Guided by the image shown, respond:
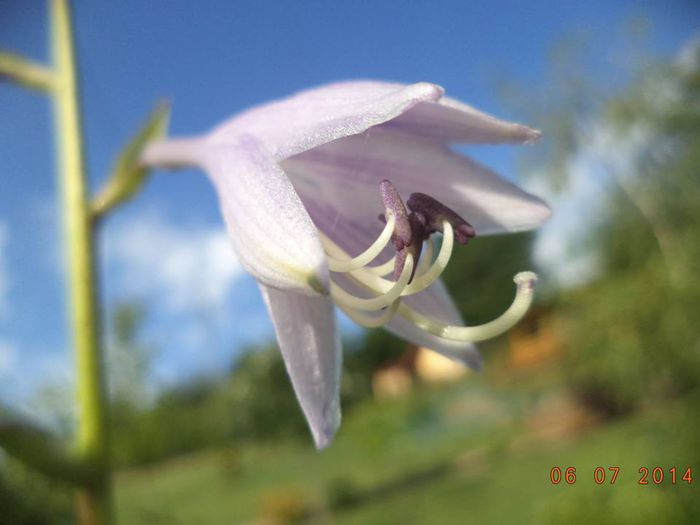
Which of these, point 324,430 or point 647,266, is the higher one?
point 324,430

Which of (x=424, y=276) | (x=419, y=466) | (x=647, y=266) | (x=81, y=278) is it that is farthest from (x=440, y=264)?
(x=419, y=466)

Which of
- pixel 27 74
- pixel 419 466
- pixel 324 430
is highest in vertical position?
pixel 27 74

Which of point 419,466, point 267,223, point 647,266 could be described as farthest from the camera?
point 419,466

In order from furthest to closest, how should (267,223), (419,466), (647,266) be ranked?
(419,466)
(647,266)
(267,223)

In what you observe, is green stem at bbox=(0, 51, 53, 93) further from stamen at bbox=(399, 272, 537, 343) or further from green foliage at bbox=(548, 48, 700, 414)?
green foliage at bbox=(548, 48, 700, 414)

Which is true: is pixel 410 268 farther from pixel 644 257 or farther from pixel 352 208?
pixel 644 257

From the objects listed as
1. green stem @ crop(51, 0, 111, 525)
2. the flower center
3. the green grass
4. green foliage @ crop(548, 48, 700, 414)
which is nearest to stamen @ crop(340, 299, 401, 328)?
the flower center

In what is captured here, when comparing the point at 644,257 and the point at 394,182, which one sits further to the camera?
the point at 644,257
